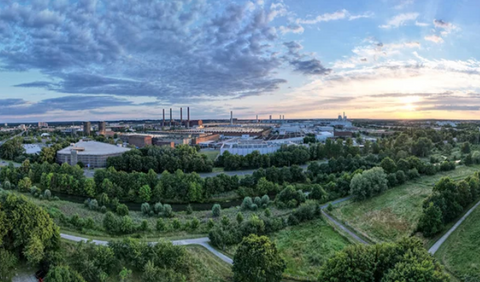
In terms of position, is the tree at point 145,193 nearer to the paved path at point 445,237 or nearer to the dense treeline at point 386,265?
the dense treeline at point 386,265

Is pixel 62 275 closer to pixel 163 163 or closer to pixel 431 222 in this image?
pixel 431 222

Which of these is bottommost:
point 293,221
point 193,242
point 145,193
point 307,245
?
point 307,245

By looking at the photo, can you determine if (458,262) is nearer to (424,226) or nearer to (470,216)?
(424,226)

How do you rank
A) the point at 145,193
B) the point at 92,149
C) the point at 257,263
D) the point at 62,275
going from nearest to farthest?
the point at 62,275 < the point at 257,263 < the point at 145,193 < the point at 92,149

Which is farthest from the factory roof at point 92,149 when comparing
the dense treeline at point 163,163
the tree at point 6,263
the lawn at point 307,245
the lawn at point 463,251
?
the lawn at point 463,251

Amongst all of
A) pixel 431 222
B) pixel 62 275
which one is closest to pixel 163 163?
Result: pixel 62 275
